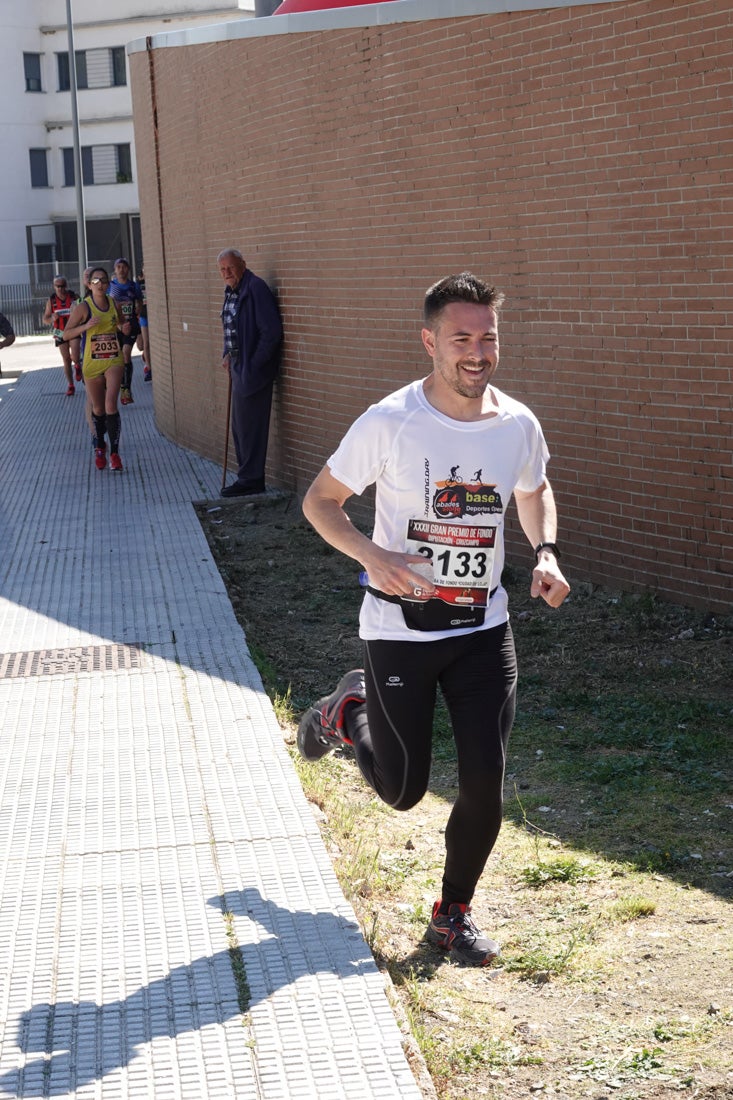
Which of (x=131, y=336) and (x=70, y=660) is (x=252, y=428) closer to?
(x=70, y=660)

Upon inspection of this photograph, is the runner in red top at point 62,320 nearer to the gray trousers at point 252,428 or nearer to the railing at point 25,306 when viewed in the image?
the gray trousers at point 252,428

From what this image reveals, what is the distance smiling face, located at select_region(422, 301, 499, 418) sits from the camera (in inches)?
161

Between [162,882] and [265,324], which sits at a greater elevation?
[265,324]

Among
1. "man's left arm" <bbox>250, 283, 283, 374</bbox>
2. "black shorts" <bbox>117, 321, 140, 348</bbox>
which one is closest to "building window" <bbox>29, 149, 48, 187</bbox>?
"black shorts" <bbox>117, 321, 140, 348</bbox>

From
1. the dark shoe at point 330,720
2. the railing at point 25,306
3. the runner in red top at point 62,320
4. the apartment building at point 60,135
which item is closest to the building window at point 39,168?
the apartment building at point 60,135

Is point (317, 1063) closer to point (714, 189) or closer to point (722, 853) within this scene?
point (722, 853)

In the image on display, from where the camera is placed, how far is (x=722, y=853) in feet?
17.1

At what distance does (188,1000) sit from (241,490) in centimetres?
949

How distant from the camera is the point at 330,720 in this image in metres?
4.92

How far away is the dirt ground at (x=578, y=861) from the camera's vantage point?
3.85m

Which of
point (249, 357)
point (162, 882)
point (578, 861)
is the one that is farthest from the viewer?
point (249, 357)

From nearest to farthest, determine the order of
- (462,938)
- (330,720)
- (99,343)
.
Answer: (462,938), (330,720), (99,343)

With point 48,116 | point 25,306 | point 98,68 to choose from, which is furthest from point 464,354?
point 48,116

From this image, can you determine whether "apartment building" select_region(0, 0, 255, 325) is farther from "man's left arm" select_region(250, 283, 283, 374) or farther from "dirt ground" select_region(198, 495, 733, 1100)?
"dirt ground" select_region(198, 495, 733, 1100)
